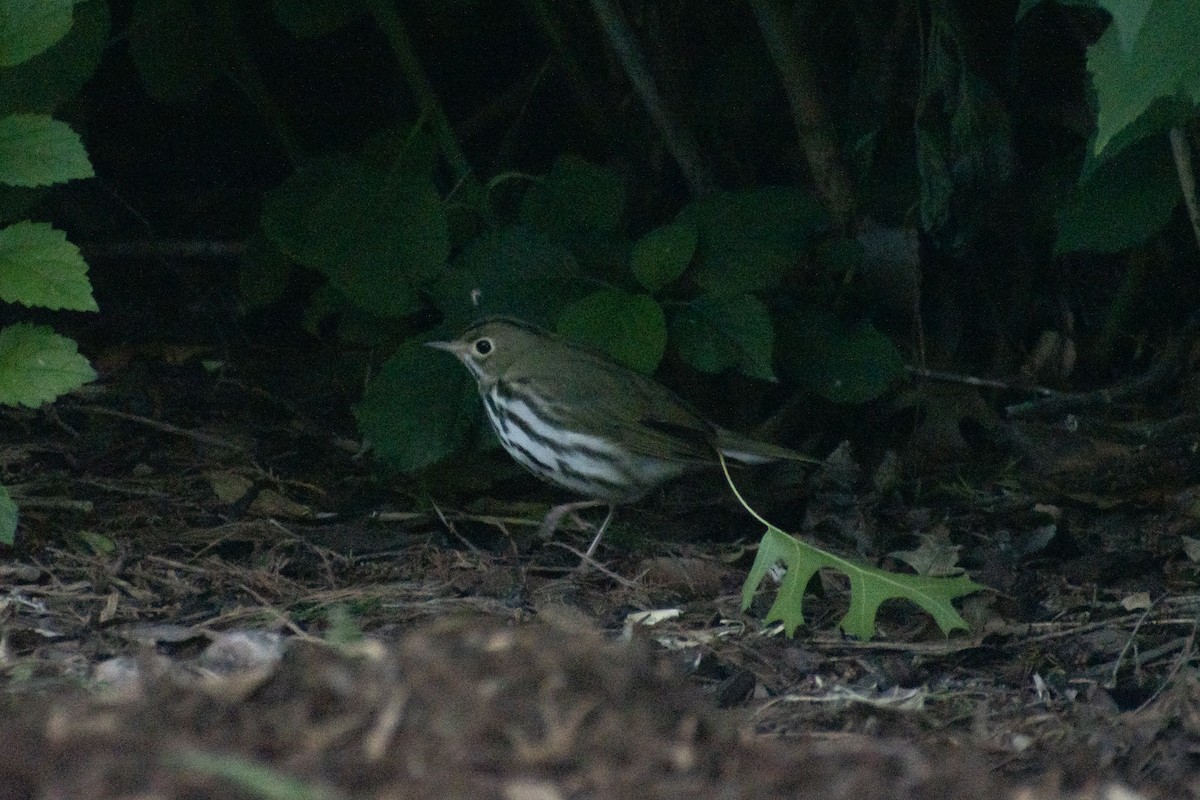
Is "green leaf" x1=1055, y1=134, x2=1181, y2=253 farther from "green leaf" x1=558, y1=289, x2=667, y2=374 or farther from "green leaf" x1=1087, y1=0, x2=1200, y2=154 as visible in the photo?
"green leaf" x1=1087, y1=0, x2=1200, y2=154

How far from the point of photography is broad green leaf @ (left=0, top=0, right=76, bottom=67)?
348 centimetres

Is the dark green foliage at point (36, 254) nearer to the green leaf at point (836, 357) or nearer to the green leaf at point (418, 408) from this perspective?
the green leaf at point (418, 408)

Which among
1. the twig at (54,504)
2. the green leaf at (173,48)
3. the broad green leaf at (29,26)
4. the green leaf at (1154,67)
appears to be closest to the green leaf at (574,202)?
the green leaf at (173,48)

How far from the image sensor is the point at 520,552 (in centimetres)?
437

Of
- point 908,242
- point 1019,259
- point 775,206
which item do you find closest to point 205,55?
point 775,206

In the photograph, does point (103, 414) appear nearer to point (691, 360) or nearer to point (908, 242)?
point (691, 360)

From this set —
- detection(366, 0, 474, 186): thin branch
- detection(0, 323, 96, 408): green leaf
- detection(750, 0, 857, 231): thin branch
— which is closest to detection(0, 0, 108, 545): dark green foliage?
detection(0, 323, 96, 408): green leaf

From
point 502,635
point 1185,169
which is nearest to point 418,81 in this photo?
point 1185,169

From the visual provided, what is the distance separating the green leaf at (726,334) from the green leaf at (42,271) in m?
1.56

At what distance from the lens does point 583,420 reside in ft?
15.1

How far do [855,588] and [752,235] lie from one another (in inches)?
48.5

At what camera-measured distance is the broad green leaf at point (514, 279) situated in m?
4.54

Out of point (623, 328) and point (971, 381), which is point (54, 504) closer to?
point (623, 328)

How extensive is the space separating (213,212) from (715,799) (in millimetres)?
4926
